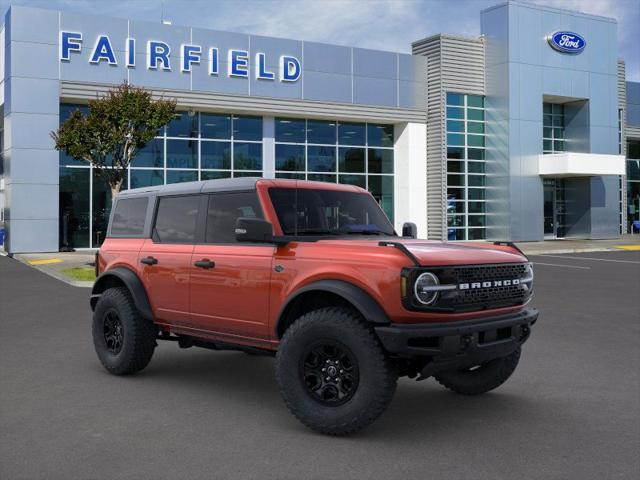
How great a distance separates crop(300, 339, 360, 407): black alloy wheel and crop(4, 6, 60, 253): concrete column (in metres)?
22.6

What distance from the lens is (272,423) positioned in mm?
5254

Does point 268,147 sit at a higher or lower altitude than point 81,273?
higher

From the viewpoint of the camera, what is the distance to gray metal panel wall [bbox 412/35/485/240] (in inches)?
1256

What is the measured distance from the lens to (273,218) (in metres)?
5.69

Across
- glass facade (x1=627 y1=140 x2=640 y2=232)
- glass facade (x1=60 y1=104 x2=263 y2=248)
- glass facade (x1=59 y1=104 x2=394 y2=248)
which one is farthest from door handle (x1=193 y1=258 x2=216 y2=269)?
glass facade (x1=627 y1=140 x2=640 y2=232)

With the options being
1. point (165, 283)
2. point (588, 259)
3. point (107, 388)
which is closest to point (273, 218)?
point (165, 283)

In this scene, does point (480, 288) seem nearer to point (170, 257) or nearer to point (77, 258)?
point (170, 257)

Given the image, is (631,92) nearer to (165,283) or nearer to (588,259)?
(588,259)

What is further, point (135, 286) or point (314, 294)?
point (135, 286)

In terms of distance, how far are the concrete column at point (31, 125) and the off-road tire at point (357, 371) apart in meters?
22.4

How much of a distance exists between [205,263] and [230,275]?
1.08ft

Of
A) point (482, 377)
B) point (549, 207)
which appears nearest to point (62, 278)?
point (482, 377)

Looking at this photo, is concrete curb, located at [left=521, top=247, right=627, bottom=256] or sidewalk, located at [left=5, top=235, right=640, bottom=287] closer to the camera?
sidewalk, located at [left=5, top=235, right=640, bottom=287]

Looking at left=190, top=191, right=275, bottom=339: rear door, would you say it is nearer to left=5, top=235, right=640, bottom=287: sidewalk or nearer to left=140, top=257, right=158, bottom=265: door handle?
left=140, top=257, right=158, bottom=265: door handle
